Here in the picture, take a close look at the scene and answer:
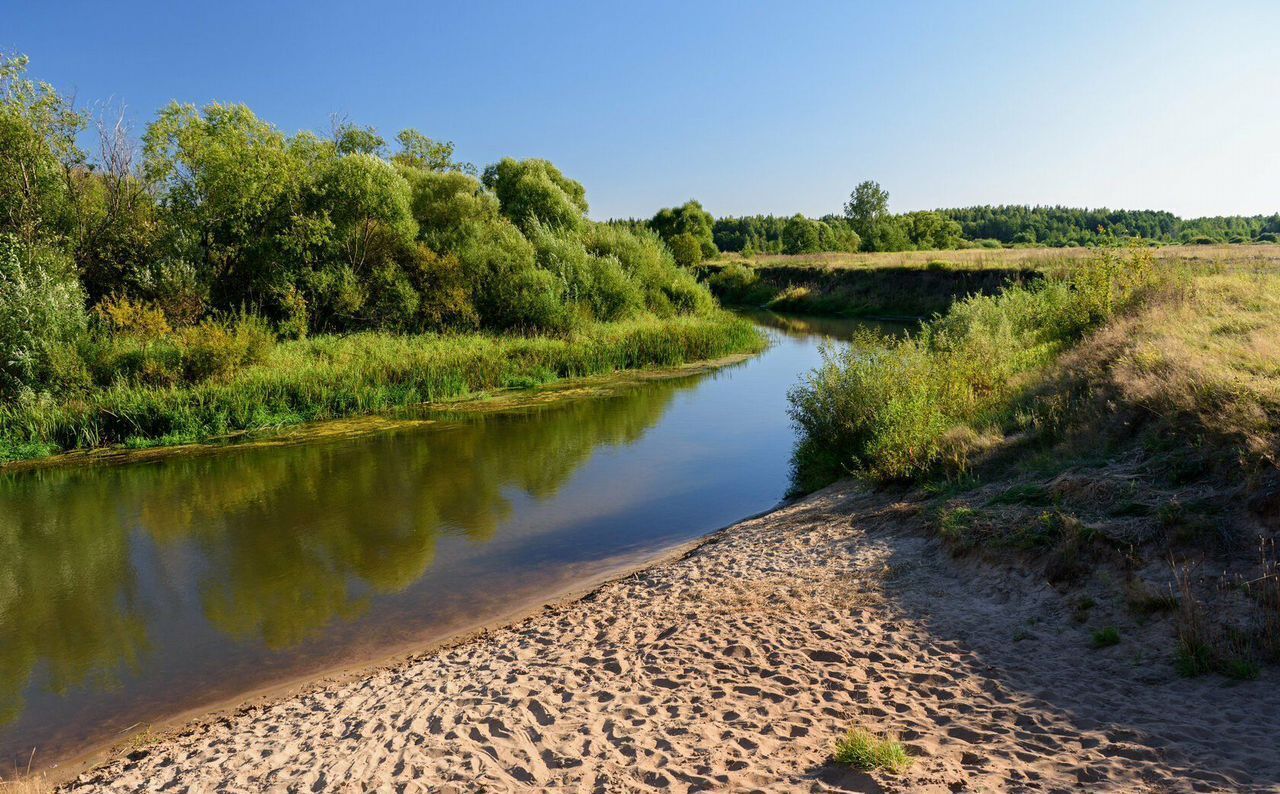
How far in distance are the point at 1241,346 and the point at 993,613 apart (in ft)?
15.5

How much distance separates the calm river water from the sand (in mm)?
1173

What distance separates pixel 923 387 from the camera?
1055cm

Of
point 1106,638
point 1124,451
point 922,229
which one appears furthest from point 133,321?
point 922,229

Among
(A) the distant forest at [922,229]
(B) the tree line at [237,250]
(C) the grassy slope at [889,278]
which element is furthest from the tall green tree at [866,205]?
(B) the tree line at [237,250]

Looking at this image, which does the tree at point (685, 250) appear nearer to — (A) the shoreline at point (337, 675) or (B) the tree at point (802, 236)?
(B) the tree at point (802, 236)

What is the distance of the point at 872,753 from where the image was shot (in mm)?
4121

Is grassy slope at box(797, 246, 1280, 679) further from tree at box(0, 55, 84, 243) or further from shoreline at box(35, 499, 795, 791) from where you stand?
tree at box(0, 55, 84, 243)

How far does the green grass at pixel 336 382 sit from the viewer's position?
1487 cm

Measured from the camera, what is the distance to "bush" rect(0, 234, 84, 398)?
49.3 feet

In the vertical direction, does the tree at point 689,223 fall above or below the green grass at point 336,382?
above

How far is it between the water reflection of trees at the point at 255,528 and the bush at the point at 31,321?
313 centimetres

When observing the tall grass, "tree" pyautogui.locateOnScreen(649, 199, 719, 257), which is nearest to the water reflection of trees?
the tall grass

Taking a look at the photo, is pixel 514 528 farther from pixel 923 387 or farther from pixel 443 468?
pixel 923 387

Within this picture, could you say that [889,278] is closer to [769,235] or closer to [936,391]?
[936,391]
